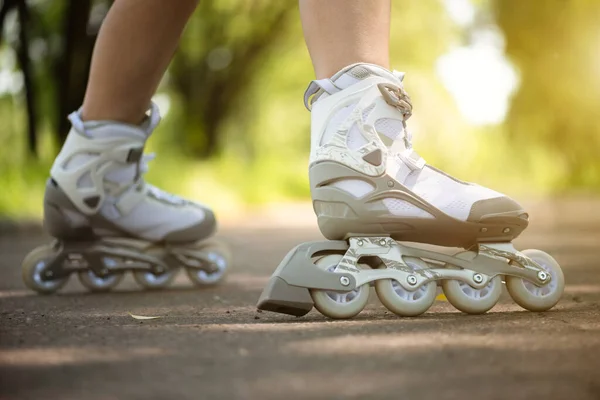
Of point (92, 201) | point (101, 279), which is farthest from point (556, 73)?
point (92, 201)

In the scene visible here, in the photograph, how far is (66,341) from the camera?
1.92 meters

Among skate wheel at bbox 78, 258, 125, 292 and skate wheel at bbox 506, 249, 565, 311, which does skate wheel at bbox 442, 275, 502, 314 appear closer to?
skate wheel at bbox 506, 249, 565, 311

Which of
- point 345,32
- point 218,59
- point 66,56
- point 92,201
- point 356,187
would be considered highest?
point 218,59

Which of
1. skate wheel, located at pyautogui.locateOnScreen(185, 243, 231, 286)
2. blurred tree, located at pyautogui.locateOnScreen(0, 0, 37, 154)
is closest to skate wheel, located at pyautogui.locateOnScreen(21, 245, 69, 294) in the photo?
skate wheel, located at pyautogui.locateOnScreen(185, 243, 231, 286)

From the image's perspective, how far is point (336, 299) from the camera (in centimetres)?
226

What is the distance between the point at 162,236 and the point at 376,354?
2054 mm

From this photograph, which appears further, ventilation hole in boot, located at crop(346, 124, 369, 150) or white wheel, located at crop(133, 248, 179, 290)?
white wheel, located at crop(133, 248, 179, 290)

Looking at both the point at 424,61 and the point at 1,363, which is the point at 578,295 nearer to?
the point at 1,363

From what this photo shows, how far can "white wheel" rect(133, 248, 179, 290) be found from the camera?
12.0ft

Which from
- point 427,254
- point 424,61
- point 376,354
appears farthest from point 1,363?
point 424,61

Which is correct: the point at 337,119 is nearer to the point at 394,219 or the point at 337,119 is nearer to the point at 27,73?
the point at 394,219

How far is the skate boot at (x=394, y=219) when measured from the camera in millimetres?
2303

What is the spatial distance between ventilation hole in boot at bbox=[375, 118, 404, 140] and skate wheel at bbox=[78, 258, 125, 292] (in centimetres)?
157

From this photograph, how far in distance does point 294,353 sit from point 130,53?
194 cm
